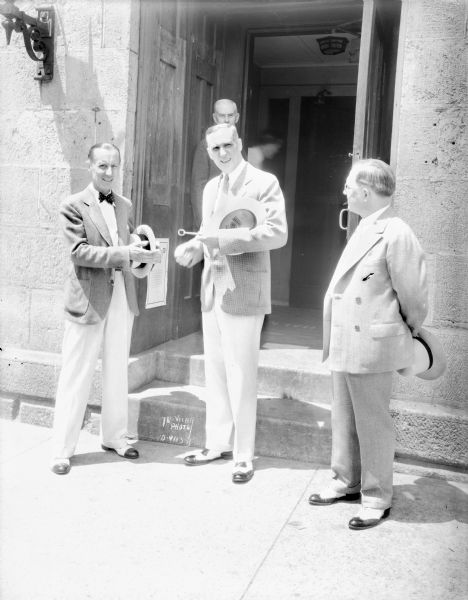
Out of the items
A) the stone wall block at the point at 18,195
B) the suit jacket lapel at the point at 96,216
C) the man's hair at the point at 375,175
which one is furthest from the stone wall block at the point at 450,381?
the stone wall block at the point at 18,195

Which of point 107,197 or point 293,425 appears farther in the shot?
point 293,425

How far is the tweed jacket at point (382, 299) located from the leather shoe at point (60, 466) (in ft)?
5.92

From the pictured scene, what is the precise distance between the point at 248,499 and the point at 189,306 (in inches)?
99.2

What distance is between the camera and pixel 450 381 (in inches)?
169

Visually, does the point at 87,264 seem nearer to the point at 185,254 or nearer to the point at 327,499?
the point at 185,254

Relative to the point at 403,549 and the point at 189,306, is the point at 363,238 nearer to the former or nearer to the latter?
the point at 403,549

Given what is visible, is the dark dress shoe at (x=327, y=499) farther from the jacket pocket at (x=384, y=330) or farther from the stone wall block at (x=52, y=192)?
the stone wall block at (x=52, y=192)

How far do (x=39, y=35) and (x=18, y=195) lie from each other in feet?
3.83

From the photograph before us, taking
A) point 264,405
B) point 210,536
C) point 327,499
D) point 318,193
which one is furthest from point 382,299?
point 318,193

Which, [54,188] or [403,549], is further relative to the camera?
[54,188]

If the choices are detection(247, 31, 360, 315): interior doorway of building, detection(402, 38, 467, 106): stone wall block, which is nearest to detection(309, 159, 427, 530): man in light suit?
detection(402, 38, 467, 106): stone wall block

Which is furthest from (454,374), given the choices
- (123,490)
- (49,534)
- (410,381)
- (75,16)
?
(75,16)

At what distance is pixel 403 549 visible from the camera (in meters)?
3.29

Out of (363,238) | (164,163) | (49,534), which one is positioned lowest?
(49,534)
